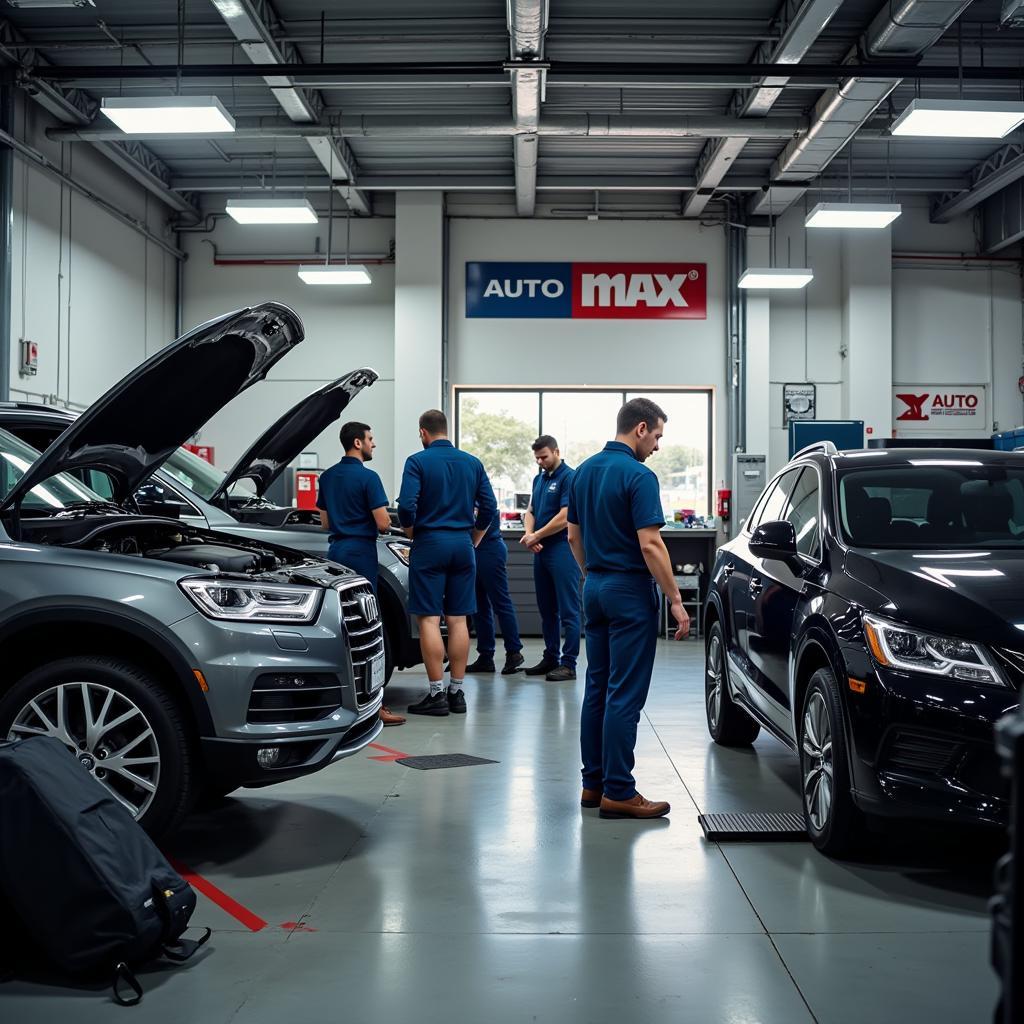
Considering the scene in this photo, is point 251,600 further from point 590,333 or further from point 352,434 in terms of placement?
point 590,333

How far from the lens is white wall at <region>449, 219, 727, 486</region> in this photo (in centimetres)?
1513

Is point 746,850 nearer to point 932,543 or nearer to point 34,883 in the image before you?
point 932,543

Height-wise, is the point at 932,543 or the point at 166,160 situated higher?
the point at 166,160

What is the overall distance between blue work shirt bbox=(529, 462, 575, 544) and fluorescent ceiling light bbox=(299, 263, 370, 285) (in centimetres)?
552

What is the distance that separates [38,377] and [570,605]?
20.9 ft

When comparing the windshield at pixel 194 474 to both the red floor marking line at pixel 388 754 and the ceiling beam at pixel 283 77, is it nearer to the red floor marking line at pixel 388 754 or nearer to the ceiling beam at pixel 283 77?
the red floor marking line at pixel 388 754

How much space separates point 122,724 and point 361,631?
38.5 inches

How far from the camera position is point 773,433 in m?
15.2

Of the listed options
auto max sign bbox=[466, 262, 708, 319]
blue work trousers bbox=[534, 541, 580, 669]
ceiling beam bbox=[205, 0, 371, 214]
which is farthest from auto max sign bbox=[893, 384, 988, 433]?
blue work trousers bbox=[534, 541, 580, 669]

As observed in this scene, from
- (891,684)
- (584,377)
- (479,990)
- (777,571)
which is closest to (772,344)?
(584,377)

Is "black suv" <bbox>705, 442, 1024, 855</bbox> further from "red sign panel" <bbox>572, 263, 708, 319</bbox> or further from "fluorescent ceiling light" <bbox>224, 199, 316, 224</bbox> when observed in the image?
"red sign panel" <bbox>572, 263, 708, 319</bbox>

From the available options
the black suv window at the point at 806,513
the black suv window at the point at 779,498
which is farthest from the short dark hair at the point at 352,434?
the black suv window at the point at 806,513

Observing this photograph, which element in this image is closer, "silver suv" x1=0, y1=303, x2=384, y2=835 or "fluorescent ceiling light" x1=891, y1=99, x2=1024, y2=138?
"silver suv" x1=0, y1=303, x2=384, y2=835

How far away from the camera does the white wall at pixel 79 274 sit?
1136cm
